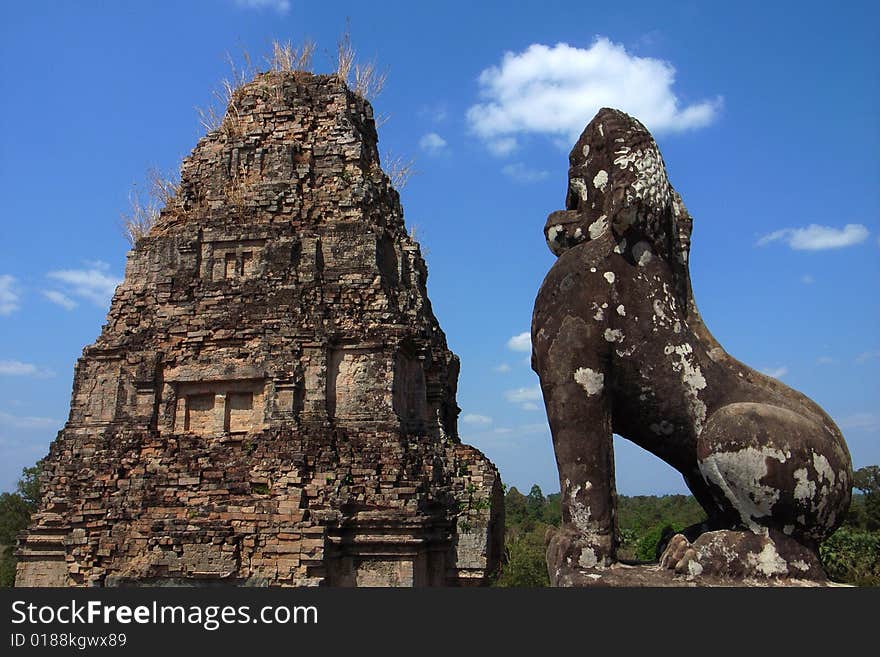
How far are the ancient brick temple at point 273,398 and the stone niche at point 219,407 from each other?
43 millimetres

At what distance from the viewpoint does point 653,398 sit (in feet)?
16.5

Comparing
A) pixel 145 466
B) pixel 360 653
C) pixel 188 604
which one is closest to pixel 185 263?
pixel 145 466

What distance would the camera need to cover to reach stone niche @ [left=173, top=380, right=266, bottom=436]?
1622 cm

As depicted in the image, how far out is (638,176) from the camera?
5223mm

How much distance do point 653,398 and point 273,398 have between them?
38.5ft

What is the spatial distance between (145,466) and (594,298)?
13.1 m

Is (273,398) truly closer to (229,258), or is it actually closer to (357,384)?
(357,384)

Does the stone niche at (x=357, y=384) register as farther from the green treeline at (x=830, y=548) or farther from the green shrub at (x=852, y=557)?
the green shrub at (x=852, y=557)

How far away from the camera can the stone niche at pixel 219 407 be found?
16219 millimetres

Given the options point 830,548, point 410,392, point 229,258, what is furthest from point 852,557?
point 229,258

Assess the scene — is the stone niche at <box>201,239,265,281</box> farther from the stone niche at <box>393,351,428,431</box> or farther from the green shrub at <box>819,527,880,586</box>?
the green shrub at <box>819,527,880,586</box>

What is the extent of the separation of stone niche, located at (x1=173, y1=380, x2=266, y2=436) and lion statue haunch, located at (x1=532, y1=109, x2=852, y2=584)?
11.7 metres

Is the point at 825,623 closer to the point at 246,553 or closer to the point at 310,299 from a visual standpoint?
the point at 246,553

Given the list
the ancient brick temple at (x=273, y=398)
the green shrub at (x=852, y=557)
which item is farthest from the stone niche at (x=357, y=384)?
the green shrub at (x=852, y=557)
